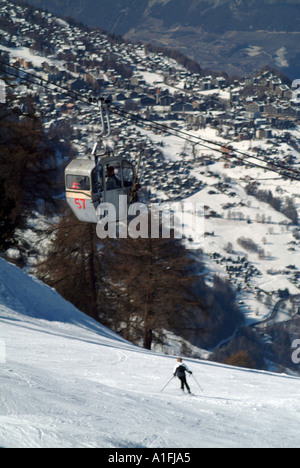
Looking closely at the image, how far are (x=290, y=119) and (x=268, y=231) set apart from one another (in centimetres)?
8246

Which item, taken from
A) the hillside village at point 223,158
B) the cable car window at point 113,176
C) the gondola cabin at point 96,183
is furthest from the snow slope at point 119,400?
the hillside village at point 223,158

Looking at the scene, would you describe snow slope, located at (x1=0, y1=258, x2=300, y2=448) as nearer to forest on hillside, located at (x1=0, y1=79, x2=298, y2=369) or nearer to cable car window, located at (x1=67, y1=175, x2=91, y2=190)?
cable car window, located at (x1=67, y1=175, x2=91, y2=190)

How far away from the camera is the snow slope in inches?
291

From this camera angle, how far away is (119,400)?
9.23 metres

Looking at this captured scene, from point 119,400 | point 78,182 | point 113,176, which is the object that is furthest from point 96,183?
point 119,400

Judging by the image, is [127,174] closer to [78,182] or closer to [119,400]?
[78,182]

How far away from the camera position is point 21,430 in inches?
270

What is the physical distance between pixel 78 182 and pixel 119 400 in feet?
23.1

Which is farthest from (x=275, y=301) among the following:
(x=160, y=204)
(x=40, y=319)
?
(x=40, y=319)

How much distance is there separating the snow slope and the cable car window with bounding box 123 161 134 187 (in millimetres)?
4076

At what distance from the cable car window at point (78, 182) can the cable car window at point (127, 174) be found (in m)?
1.09

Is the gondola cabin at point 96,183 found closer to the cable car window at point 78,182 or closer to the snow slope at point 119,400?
the cable car window at point 78,182

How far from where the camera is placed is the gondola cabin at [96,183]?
584 inches

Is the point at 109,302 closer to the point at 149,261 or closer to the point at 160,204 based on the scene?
the point at 149,261
